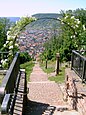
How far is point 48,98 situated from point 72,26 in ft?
9.04

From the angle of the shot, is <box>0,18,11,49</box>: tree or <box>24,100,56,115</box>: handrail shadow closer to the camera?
<box>24,100,56,115</box>: handrail shadow

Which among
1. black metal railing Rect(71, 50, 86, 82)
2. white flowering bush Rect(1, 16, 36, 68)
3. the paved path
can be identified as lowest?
the paved path

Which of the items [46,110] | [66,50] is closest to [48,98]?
[46,110]

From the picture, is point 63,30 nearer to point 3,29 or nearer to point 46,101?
point 3,29

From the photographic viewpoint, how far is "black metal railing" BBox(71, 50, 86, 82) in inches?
266

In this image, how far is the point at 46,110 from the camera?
717cm

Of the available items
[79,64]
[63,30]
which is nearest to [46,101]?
[79,64]

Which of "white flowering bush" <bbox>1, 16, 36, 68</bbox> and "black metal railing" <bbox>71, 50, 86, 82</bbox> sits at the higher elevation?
"white flowering bush" <bbox>1, 16, 36, 68</bbox>

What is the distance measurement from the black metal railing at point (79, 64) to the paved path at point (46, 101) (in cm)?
108

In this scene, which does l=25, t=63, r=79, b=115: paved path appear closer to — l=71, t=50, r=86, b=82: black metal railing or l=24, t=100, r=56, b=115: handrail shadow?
l=24, t=100, r=56, b=115: handrail shadow

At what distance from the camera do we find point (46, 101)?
8.59 meters

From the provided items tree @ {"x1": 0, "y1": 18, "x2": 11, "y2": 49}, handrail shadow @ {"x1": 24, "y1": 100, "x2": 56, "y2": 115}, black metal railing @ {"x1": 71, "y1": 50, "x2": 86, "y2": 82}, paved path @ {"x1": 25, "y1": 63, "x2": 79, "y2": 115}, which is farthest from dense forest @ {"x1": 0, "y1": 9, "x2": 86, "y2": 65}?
handrail shadow @ {"x1": 24, "y1": 100, "x2": 56, "y2": 115}

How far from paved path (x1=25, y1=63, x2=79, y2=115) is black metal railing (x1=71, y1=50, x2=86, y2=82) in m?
1.08

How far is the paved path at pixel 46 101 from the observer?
7027mm
